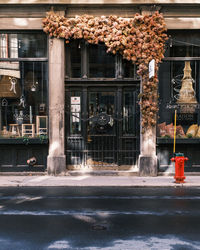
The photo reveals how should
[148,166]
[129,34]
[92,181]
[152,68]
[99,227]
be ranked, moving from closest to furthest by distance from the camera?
[99,227], [92,181], [152,68], [129,34], [148,166]

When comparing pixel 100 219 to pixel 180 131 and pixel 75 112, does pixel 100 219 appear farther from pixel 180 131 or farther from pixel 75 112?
pixel 180 131

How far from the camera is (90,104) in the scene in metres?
11.8

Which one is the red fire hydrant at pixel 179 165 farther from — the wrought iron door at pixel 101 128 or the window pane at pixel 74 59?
the window pane at pixel 74 59

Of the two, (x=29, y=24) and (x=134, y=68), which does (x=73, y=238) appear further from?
(x=29, y=24)

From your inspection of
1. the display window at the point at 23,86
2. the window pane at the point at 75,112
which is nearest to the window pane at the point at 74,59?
the window pane at the point at 75,112

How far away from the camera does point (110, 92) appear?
38.5 feet

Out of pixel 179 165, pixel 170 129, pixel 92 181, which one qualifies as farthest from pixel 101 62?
pixel 179 165

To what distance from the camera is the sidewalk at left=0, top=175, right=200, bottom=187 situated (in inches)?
383

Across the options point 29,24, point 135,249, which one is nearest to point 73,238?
point 135,249

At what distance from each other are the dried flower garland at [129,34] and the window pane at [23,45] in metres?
0.66

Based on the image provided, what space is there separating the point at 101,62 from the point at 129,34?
1468mm

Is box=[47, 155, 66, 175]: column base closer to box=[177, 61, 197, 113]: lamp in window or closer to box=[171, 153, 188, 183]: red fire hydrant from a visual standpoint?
box=[171, 153, 188, 183]: red fire hydrant

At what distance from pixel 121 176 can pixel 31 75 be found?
5119mm

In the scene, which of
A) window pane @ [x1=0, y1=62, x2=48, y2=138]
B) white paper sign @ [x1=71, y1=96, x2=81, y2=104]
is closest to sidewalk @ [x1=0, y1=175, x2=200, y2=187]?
window pane @ [x1=0, y1=62, x2=48, y2=138]
